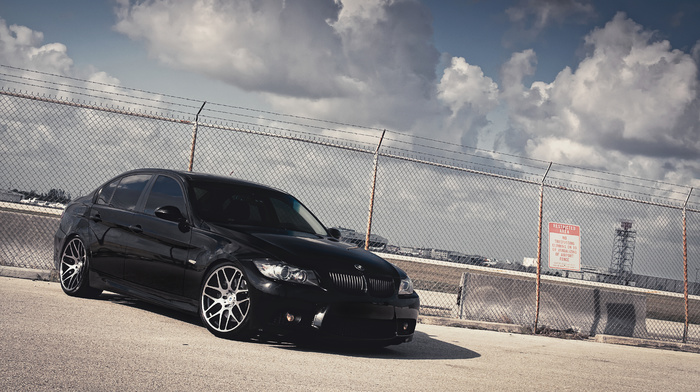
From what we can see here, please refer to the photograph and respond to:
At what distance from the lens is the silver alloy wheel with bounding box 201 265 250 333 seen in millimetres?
5742

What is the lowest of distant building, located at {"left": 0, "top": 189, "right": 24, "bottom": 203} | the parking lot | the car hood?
the parking lot

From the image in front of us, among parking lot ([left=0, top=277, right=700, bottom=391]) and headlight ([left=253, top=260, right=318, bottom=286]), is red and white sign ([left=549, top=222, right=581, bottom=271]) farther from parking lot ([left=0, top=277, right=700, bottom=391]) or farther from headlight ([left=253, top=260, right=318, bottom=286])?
headlight ([left=253, top=260, right=318, bottom=286])

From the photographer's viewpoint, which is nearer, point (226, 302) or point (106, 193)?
point (226, 302)

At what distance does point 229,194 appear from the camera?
686cm

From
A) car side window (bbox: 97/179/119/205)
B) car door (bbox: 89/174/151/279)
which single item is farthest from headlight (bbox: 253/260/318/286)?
car side window (bbox: 97/179/119/205)

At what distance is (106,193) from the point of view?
7535 millimetres

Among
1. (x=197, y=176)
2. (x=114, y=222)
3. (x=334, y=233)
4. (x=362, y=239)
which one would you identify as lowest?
(x=114, y=222)

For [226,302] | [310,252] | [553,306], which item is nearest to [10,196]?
[226,302]

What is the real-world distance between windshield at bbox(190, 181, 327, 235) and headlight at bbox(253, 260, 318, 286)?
3.01 feet

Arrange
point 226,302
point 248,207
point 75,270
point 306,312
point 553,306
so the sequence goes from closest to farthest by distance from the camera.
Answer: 1. point 306,312
2. point 226,302
3. point 248,207
4. point 75,270
5. point 553,306

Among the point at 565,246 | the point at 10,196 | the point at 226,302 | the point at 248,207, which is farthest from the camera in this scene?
the point at 565,246

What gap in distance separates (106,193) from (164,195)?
1.11 m

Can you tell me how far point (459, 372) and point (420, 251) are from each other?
4748mm

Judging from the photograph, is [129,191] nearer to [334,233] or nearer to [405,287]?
[334,233]
